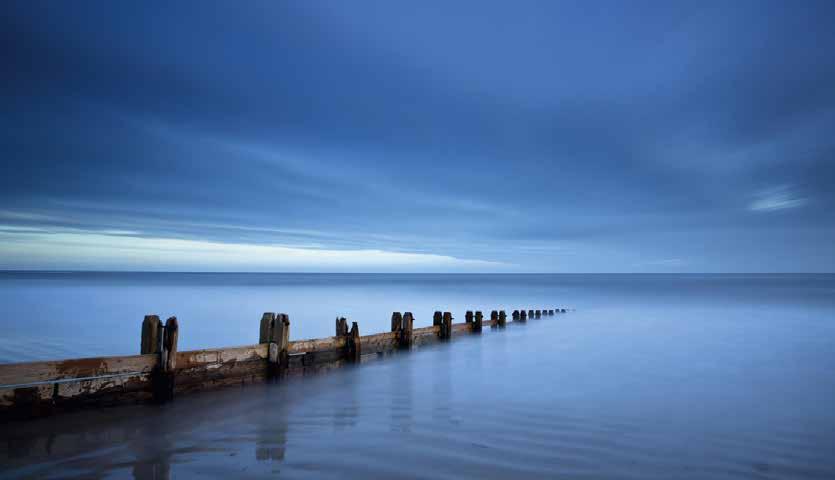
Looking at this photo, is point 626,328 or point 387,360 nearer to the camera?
Answer: point 387,360

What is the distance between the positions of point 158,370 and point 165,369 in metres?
0.11

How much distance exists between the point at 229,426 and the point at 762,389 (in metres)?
11.5

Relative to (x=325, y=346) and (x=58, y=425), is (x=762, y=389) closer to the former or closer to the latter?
(x=325, y=346)

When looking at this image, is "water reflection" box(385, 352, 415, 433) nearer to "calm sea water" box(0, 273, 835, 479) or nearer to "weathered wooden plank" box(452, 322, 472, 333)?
"calm sea water" box(0, 273, 835, 479)

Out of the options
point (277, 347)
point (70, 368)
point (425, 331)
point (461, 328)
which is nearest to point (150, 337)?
point (70, 368)

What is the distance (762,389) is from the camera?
11.3 m

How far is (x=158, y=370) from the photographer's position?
845cm

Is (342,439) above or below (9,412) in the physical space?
below

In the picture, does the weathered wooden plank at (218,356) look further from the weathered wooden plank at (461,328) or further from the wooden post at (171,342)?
the weathered wooden plank at (461,328)

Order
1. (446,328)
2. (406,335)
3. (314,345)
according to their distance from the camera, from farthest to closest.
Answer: (446,328) → (406,335) → (314,345)

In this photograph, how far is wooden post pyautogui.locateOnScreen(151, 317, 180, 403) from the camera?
27.6 ft

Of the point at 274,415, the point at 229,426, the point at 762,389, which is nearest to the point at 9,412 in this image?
the point at 229,426

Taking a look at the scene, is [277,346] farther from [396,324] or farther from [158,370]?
[396,324]

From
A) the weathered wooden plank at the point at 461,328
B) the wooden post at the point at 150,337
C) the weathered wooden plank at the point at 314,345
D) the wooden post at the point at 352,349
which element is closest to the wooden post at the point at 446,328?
the weathered wooden plank at the point at 461,328
